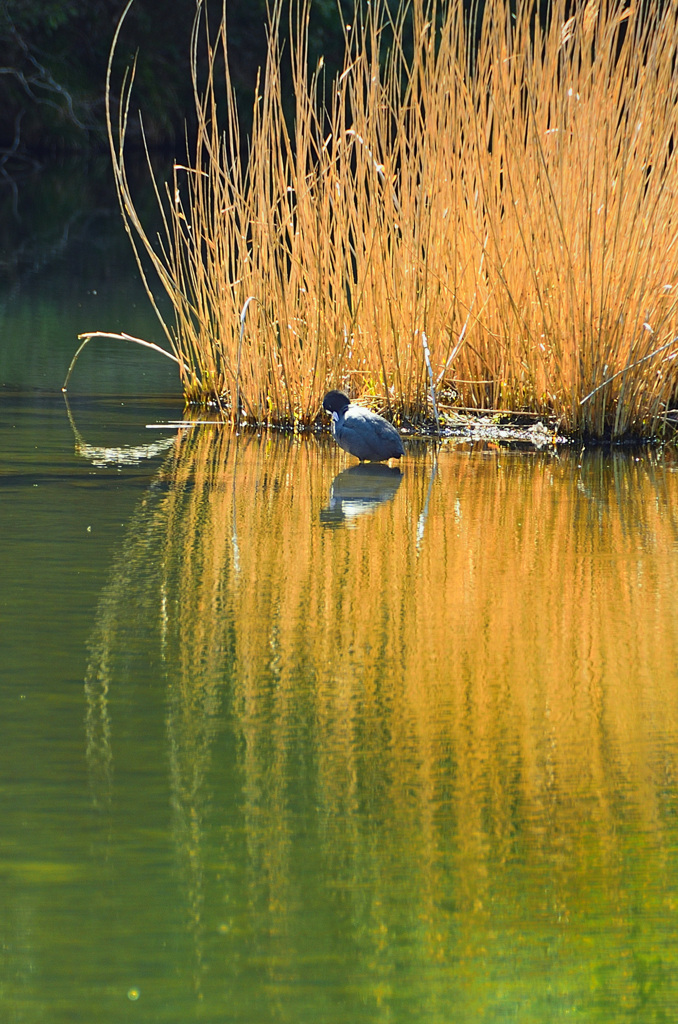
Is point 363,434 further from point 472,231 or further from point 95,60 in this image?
point 95,60

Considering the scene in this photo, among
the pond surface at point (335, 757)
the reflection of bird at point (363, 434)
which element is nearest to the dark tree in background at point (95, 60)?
the reflection of bird at point (363, 434)

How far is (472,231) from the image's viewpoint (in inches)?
198

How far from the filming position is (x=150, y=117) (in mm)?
19094

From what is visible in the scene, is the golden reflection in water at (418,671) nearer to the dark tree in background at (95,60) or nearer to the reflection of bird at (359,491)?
the reflection of bird at (359,491)

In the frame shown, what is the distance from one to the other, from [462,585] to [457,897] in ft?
4.79

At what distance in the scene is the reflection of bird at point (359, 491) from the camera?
12.8 feet

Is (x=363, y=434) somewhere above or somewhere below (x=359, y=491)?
above

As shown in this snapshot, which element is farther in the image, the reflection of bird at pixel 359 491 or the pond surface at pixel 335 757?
the reflection of bird at pixel 359 491

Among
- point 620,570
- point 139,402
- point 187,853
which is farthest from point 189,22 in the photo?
point 187,853

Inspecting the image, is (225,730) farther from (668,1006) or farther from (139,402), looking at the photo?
(139,402)

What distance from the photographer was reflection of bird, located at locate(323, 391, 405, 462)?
4508mm

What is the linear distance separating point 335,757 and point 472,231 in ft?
10.6

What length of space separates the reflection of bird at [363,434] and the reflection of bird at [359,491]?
6 cm

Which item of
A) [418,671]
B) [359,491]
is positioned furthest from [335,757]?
[359,491]
